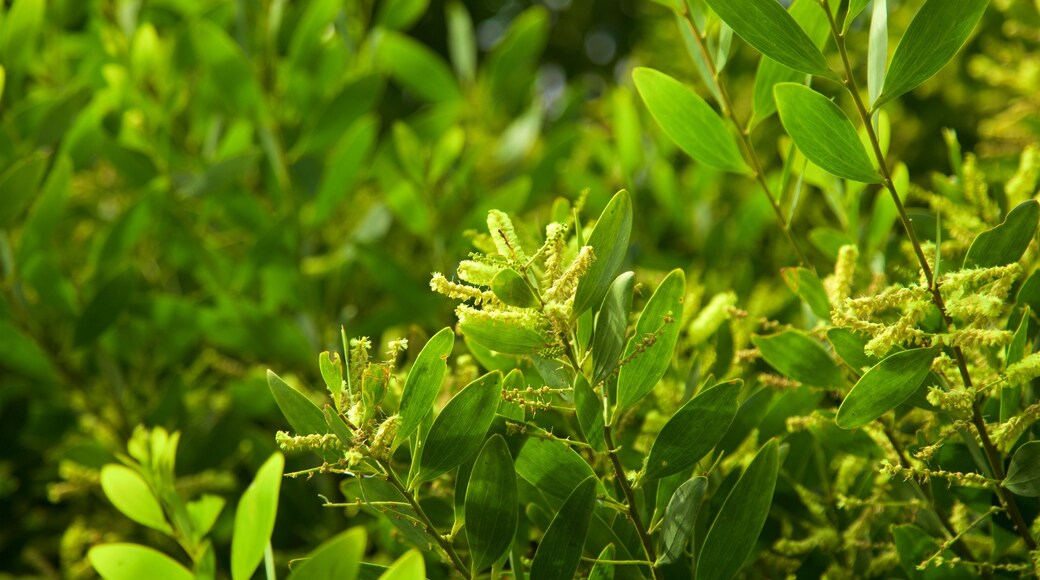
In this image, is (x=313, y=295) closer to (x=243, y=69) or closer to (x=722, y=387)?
(x=243, y=69)

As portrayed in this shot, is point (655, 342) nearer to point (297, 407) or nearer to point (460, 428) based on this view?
point (460, 428)

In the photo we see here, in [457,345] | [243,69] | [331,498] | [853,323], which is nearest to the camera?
[853,323]

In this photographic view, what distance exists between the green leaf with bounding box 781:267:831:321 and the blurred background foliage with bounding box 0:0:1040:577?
258 millimetres

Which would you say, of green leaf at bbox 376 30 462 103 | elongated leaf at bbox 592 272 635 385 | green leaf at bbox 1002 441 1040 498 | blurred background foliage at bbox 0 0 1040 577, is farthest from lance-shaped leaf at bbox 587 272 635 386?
green leaf at bbox 376 30 462 103

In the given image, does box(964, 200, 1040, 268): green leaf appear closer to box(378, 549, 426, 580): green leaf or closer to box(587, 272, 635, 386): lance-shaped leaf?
box(587, 272, 635, 386): lance-shaped leaf

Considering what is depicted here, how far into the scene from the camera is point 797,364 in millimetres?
849

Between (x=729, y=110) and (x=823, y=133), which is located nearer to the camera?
(x=823, y=133)

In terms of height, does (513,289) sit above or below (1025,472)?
above

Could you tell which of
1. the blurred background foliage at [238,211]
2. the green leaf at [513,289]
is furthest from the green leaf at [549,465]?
the blurred background foliage at [238,211]

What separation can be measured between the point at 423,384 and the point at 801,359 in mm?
360

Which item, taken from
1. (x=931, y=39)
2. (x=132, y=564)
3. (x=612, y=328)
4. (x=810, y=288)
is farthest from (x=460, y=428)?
(x=931, y=39)

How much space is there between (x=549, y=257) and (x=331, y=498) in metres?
0.83

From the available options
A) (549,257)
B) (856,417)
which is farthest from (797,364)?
(549,257)

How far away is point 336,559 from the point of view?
Answer: 22.0 inches
